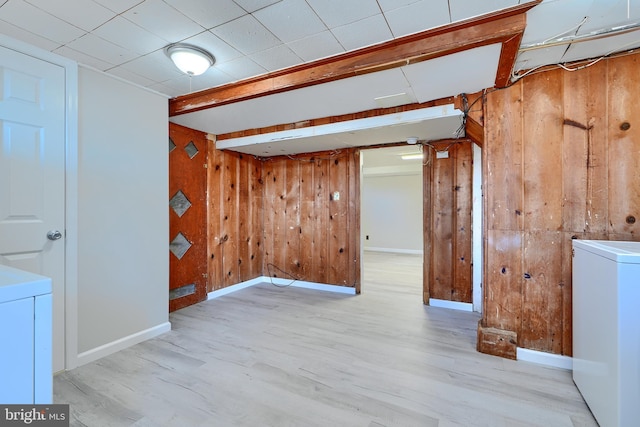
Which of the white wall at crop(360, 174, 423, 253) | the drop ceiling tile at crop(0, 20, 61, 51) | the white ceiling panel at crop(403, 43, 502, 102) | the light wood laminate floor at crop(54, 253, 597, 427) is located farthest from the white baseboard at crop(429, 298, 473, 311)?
the drop ceiling tile at crop(0, 20, 61, 51)

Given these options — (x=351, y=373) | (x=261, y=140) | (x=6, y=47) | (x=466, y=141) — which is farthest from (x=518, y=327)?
(x=6, y=47)

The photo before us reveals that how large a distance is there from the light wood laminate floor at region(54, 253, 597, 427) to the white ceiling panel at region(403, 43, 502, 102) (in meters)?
2.13

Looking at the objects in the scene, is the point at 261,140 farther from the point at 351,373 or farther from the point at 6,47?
the point at 351,373

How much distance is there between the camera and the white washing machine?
1.33m

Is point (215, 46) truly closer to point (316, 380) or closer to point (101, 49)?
point (101, 49)

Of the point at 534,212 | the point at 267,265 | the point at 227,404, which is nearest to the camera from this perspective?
the point at 227,404

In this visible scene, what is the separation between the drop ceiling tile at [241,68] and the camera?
6.82 feet

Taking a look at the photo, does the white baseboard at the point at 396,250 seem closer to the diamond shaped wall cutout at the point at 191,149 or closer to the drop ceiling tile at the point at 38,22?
the diamond shaped wall cutout at the point at 191,149

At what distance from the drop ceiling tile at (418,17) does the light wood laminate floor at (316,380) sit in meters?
2.24

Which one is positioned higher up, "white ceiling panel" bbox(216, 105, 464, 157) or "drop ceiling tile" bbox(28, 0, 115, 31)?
"drop ceiling tile" bbox(28, 0, 115, 31)

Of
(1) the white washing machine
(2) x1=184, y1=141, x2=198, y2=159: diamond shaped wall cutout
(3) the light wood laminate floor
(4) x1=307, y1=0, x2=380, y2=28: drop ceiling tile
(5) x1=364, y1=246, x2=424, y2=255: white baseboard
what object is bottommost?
(3) the light wood laminate floor

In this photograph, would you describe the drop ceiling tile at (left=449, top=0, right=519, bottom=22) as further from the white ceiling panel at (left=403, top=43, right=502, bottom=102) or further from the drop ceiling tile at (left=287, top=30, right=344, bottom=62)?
the drop ceiling tile at (left=287, top=30, right=344, bottom=62)

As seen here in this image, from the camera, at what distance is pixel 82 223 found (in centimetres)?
213

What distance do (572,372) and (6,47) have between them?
433 centimetres
